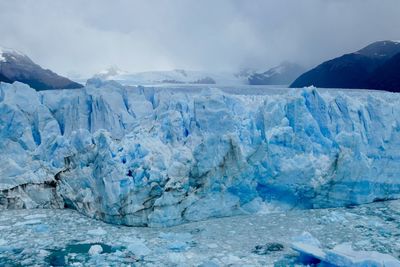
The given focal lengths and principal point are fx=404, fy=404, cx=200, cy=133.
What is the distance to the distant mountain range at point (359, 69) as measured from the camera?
13297mm

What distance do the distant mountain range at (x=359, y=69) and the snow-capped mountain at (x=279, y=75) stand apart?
228cm

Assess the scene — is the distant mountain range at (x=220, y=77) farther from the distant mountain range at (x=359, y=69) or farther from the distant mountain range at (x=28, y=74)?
the distant mountain range at (x=359, y=69)

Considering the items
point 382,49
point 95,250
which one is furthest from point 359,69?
point 95,250

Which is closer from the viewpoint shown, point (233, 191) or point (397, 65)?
point (233, 191)

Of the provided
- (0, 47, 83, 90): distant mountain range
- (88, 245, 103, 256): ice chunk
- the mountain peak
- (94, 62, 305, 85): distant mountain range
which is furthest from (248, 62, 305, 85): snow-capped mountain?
(88, 245, 103, 256): ice chunk

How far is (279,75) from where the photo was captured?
1791 centimetres

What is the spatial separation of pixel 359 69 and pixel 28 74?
39.9 ft

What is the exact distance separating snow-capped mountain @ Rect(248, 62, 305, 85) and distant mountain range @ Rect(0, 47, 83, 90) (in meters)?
7.68

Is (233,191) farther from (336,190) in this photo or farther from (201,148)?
(336,190)

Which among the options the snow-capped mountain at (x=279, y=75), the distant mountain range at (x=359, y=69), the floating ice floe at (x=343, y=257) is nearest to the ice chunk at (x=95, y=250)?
the floating ice floe at (x=343, y=257)

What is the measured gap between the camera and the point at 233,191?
20.4 ft

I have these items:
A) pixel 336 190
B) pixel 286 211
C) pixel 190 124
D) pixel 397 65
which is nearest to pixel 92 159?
pixel 190 124

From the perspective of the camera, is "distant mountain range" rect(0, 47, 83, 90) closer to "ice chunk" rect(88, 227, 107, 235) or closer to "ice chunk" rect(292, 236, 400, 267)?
"ice chunk" rect(88, 227, 107, 235)

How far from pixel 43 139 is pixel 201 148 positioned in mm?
3491
